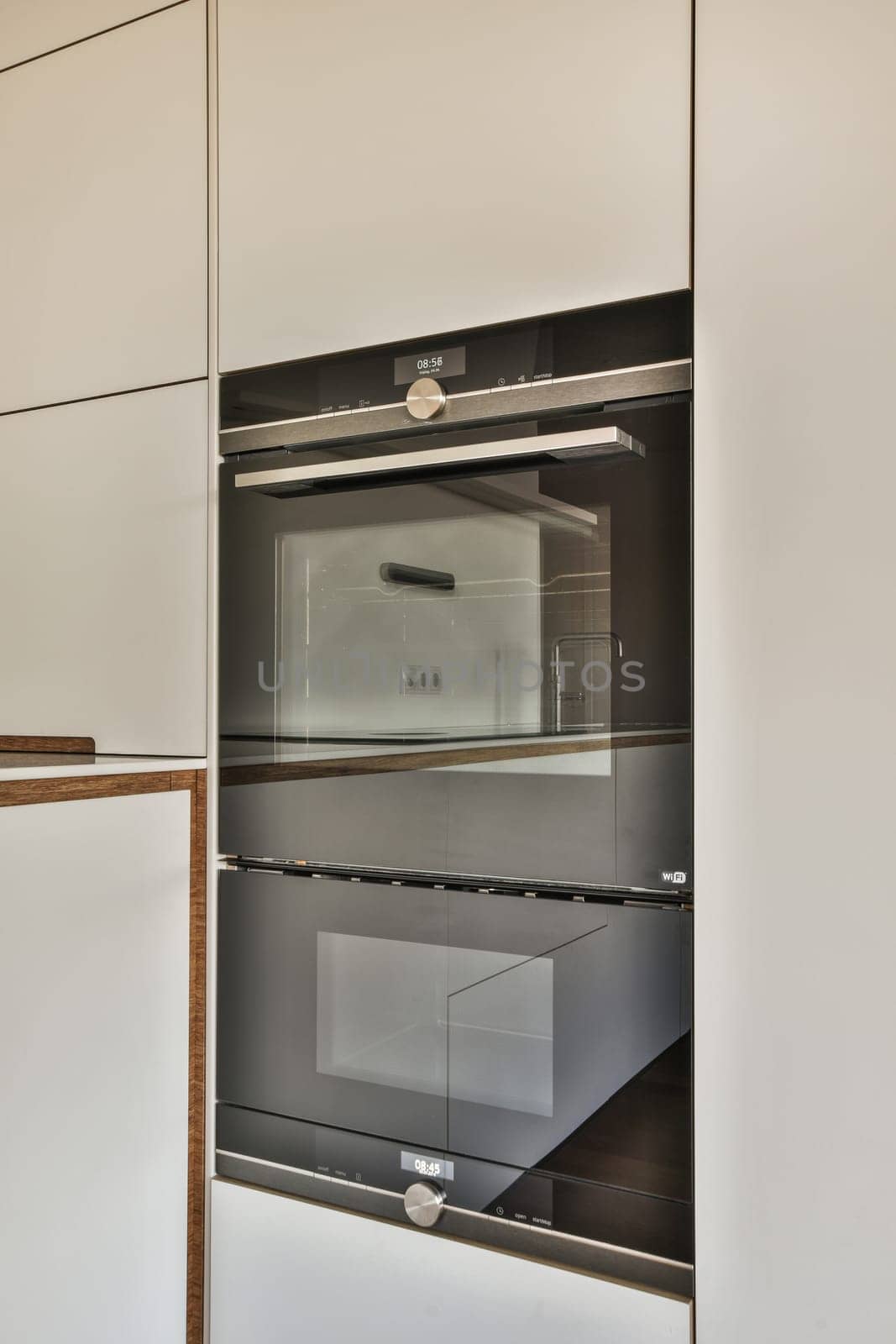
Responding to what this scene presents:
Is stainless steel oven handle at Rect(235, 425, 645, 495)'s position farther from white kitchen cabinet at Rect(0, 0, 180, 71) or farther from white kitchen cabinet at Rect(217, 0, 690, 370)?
white kitchen cabinet at Rect(0, 0, 180, 71)

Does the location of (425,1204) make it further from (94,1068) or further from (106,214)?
(106,214)

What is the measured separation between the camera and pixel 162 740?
52.6 inches

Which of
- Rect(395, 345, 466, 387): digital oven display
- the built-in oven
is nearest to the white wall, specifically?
the built-in oven

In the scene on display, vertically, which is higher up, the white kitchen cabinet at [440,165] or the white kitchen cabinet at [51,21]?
the white kitchen cabinet at [51,21]

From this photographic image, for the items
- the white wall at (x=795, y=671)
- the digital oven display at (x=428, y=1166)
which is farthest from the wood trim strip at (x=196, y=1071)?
the white wall at (x=795, y=671)

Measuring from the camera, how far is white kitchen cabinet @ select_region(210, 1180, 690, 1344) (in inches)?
40.0

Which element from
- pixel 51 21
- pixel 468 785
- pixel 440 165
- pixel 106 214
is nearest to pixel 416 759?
pixel 468 785

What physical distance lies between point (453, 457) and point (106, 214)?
639 millimetres

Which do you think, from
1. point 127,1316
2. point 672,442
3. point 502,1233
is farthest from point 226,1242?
point 672,442

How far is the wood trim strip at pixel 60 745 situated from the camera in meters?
1.37

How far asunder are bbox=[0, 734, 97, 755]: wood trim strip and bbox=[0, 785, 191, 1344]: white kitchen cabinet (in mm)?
177

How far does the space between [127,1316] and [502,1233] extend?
1.41ft

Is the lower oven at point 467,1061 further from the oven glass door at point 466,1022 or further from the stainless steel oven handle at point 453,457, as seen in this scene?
the stainless steel oven handle at point 453,457

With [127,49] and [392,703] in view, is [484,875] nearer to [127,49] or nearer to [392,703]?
[392,703]
